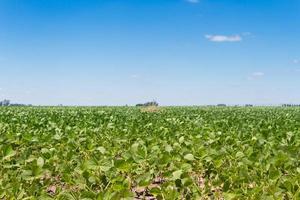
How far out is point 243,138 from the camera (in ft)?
23.2

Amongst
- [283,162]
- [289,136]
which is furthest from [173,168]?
[289,136]

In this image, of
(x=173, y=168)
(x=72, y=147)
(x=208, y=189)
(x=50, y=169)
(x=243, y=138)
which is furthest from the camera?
(x=243, y=138)

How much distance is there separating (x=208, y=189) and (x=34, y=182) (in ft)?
4.76

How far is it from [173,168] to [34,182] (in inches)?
47.1

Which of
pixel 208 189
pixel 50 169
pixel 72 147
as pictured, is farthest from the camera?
pixel 72 147

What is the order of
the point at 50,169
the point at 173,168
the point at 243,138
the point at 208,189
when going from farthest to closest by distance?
1. the point at 243,138
2. the point at 50,169
3. the point at 173,168
4. the point at 208,189

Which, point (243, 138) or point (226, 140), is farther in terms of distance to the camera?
point (243, 138)

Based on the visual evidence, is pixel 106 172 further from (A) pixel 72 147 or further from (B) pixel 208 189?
(A) pixel 72 147

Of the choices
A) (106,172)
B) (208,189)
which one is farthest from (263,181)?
(106,172)

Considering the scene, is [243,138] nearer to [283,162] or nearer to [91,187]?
[283,162]

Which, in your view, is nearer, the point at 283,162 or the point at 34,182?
the point at 34,182

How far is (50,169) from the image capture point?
4.58m

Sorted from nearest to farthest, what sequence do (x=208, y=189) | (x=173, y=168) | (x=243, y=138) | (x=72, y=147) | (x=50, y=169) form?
(x=208, y=189), (x=173, y=168), (x=50, y=169), (x=72, y=147), (x=243, y=138)

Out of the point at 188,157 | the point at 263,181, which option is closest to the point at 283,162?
the point at 263,181
